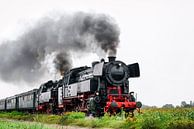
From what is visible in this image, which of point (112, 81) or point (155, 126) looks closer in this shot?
point (155, 126)

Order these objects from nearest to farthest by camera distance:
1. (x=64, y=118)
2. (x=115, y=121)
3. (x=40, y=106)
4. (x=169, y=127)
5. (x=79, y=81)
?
(x=169, y=127) → (x=115, y=121) → (x=64, y=118) → (x=79, y=81) → (x=40, y=106)

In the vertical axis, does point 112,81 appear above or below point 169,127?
above

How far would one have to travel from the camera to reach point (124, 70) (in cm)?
2773

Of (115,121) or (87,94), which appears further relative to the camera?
(87,94)

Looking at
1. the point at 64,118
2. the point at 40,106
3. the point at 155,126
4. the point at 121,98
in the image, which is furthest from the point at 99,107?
the point at 40,106

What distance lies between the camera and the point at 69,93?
31672mm

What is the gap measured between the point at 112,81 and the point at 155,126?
11.6 metres

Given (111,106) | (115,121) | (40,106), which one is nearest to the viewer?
(115,121)

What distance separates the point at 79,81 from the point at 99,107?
4133 millimetres

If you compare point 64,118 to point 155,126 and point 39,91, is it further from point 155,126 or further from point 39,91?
point 39,91

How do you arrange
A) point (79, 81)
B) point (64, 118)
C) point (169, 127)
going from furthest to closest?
point (79, 81), point (64, 118), point (169, 127)

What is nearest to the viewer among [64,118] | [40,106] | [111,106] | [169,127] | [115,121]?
[169,127]

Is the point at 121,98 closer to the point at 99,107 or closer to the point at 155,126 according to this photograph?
the point at 99,107

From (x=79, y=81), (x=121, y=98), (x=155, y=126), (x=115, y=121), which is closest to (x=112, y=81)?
(x=121, y=98)
